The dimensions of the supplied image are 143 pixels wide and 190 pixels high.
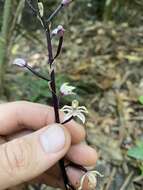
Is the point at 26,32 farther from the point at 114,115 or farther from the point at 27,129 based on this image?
the point at 27,129

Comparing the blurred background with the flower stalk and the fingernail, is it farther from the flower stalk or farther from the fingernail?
the flower stalk

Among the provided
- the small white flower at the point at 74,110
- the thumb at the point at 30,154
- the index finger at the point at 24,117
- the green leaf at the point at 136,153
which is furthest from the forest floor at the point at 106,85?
the small white flower at the point at 74,110

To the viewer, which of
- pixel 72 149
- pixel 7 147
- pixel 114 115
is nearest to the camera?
pixel 7 147

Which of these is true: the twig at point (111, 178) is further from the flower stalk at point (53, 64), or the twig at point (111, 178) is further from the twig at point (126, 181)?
the flower stalk at point (53, 64)

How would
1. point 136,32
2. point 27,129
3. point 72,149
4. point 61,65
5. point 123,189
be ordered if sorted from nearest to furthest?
point 72,149
point 27,129
point 123,189
point 61,65
point 136,32

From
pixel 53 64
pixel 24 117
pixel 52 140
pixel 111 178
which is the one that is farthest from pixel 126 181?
pixel 53 64

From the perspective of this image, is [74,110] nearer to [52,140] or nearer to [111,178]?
[52,140]

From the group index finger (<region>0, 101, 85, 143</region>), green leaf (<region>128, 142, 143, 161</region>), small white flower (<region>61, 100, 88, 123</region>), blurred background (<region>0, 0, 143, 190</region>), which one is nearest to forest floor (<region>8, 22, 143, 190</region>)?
blurred background (<region>0, 0, 143, 190</region>)

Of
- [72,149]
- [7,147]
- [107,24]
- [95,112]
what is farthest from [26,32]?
[7,147]
